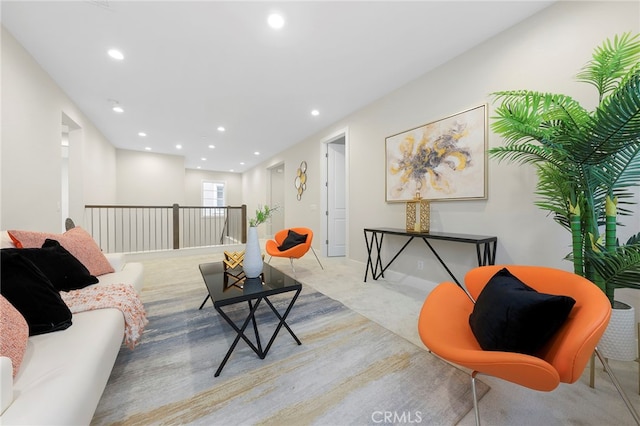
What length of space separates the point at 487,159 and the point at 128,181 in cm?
796

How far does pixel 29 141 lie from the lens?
7.89 ft

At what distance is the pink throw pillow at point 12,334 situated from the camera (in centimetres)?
86

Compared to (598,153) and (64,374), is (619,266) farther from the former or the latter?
(64,374)

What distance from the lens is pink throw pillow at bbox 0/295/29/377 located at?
855 millimetres

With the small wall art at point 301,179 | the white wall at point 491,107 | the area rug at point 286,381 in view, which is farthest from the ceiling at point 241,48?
the area rug at point 286,381

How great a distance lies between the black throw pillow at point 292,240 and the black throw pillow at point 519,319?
105 inches

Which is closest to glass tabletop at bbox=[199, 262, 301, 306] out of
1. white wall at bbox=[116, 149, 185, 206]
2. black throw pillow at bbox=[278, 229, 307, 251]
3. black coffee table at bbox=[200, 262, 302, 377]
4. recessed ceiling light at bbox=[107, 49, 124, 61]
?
black coffee table at bbox=[200, 262, 302, 377]

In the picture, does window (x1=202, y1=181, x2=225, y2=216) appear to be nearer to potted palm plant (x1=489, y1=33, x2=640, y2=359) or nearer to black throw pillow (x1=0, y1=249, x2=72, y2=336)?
black throw pillow (x1=0, y1=249, x2=72, y2=336)

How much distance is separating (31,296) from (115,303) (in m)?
0.40

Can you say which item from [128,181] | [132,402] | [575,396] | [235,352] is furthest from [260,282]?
[128,181]

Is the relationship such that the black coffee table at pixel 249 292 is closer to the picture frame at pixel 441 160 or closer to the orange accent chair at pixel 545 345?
the orange accent chair at pixel 545 345

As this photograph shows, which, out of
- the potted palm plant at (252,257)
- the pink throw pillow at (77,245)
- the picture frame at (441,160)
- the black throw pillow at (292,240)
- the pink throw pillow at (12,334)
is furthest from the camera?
the black throw pillow at (292,240)

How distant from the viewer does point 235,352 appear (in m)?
1.66

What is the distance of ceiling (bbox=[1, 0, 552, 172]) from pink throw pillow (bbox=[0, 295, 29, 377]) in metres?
2.26
